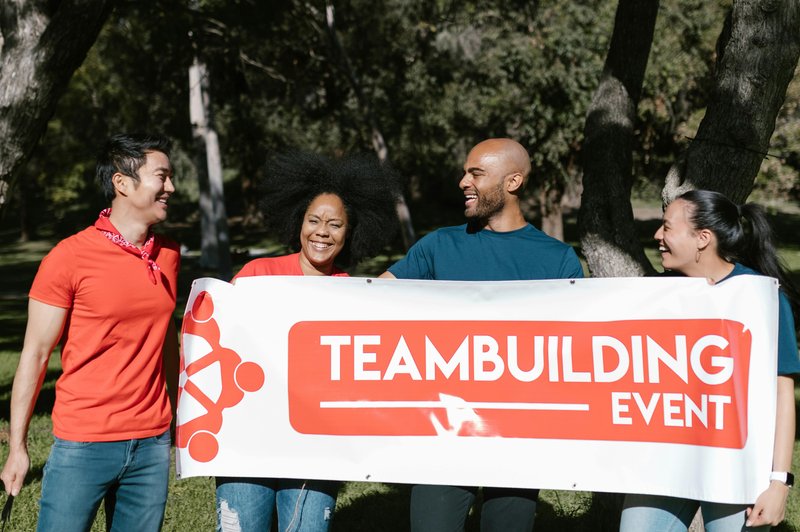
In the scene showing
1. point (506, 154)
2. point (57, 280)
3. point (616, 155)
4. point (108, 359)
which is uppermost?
point (616, 155)

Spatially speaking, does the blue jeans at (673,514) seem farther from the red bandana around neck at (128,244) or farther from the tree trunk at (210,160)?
the tree trunk at (210,160)

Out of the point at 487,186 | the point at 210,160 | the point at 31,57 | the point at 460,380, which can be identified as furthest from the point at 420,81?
the point at 460,380

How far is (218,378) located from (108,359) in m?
0.59

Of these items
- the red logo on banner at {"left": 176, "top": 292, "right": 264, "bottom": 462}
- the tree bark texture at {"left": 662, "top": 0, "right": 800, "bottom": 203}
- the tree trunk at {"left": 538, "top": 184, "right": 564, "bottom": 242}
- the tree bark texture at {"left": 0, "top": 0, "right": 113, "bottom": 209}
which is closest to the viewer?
the red logo on banner at {"left": 176, "top": 292, "right": 264, "bottom": 462}

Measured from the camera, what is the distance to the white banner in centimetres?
345

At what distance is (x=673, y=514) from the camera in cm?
336

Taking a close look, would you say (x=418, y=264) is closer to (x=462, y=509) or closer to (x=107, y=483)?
(x=462, y=509)

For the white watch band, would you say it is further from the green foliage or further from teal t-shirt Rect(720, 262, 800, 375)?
the green foliage

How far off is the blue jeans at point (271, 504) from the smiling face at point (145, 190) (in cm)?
110

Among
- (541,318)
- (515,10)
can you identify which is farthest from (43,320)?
(515,10)

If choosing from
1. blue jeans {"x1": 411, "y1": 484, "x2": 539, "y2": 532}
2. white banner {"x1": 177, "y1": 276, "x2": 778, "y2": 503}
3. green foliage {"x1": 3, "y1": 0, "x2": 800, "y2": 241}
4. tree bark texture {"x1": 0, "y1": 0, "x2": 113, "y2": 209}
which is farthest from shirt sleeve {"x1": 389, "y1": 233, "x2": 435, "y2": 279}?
green foliage {"x1": 3, "y1": 0, "x2": 800, "y2": 241}

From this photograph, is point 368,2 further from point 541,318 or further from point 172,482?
point 541,318

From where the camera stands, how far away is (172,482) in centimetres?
629

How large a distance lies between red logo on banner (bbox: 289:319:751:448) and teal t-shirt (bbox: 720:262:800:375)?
0.15 metres
